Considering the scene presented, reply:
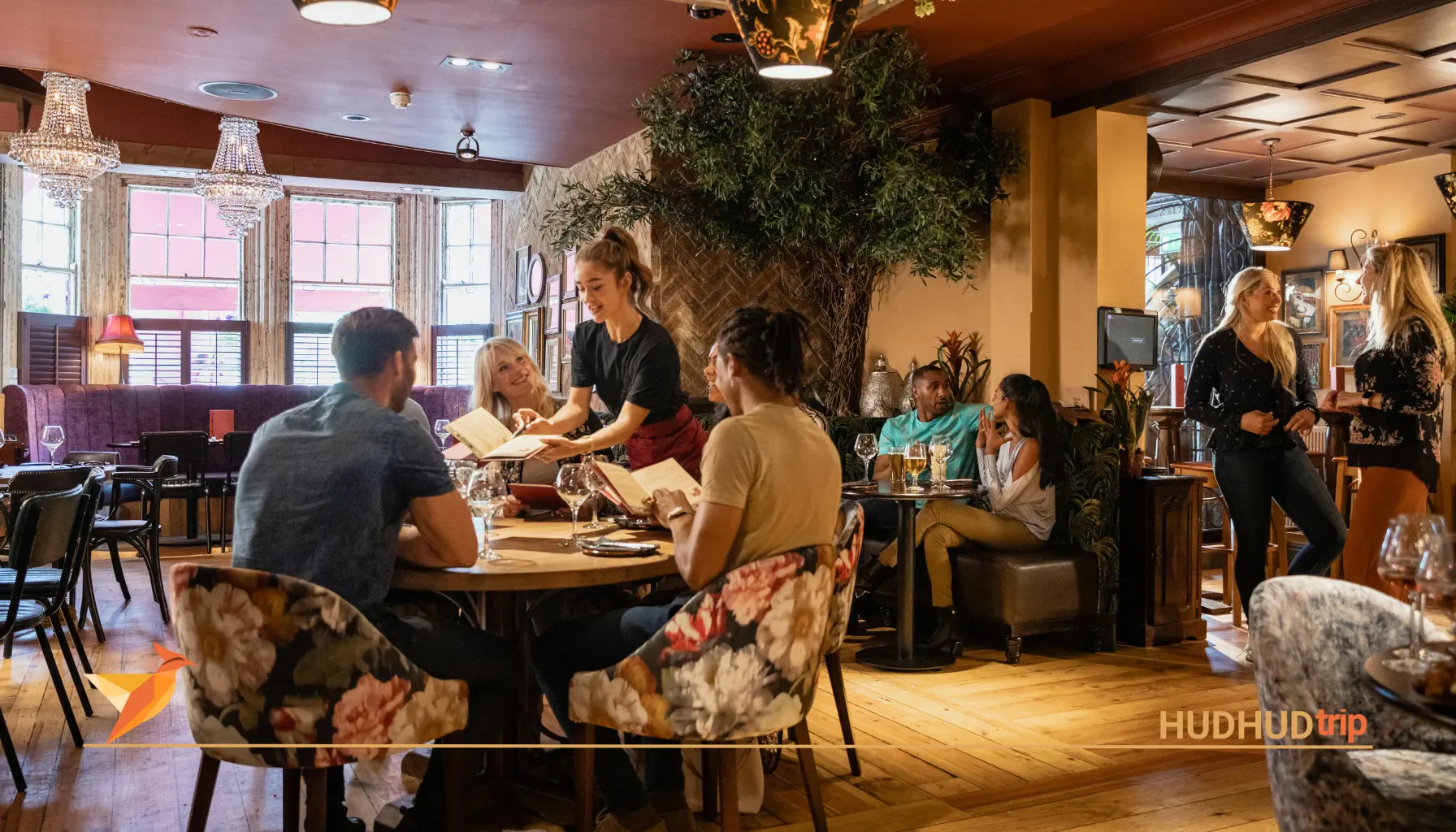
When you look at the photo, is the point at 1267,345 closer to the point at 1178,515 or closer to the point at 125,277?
the point at 1178,515

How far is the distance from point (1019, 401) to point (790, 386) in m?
2.67

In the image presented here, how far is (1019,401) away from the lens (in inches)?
200

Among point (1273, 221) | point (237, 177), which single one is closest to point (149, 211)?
point (237, 177)

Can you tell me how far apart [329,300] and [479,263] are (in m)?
1.55

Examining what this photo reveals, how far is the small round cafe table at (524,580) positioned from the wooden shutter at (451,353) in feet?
28.5

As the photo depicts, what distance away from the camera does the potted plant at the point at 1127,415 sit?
542cm

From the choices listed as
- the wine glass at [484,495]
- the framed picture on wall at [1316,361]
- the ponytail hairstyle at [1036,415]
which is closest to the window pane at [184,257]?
the ponytail hairstyle at [1036,415]

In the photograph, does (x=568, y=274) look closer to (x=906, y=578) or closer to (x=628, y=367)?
(x=906, y=578)

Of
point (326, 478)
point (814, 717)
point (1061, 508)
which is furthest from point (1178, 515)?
point (326, 478)

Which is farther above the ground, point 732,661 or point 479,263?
point 479,263

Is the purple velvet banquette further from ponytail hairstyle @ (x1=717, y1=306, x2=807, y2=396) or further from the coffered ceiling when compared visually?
ponytail hairstyle @ (x1=717, y1=306, x2=807, y2=396)

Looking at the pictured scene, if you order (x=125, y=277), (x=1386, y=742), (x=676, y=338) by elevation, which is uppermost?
(x=125, y=277)

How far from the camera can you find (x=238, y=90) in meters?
6.92

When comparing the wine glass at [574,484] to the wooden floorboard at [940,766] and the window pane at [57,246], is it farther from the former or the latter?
the window pane at [57,246]
